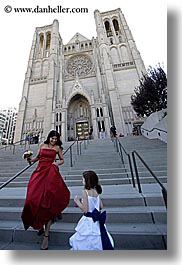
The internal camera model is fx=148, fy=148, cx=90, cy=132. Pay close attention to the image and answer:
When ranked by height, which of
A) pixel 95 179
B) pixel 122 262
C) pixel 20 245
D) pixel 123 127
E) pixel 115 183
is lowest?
pixel 122 262

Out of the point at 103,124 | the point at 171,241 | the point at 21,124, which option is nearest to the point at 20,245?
the point at 171,241

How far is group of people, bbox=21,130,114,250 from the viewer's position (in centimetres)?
125

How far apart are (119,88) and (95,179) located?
715 inches

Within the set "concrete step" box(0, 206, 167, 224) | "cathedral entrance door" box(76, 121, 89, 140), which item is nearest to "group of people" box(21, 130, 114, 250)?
"concrete step" box(0, 206, 167, 224)

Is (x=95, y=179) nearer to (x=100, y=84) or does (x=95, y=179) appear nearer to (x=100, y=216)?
(x=100, y=216)

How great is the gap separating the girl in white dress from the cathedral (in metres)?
14.2

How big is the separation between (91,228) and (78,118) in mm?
17810

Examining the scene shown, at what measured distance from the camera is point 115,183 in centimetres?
307

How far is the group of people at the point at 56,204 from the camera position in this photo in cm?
125

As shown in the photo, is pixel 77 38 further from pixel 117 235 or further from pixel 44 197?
pixel 117 235

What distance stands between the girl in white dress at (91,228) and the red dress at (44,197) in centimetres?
35

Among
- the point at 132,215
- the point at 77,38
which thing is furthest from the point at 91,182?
the point at 77,38

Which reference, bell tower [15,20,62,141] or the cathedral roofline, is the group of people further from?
the cathedral roofline

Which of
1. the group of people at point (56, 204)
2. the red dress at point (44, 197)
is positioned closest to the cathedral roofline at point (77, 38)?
the group of people at point (56, 204)
